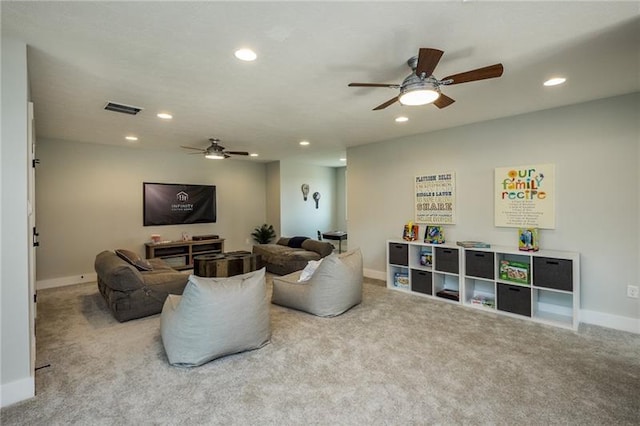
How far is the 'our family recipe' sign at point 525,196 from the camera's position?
12.1 feet

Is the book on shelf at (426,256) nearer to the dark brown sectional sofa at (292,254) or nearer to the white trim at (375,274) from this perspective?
the white trim at (375,274)

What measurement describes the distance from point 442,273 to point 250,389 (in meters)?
3.05

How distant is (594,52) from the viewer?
2324 mm

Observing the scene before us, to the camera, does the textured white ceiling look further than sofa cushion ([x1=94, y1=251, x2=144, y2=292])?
No

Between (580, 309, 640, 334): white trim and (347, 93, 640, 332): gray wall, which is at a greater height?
(347, 93, 640, 332): gray wall

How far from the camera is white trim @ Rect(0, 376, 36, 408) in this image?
81.4 inches

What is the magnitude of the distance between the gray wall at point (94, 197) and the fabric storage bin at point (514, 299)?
5732 mm

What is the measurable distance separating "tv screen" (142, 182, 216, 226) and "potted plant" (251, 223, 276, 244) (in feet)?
3.80

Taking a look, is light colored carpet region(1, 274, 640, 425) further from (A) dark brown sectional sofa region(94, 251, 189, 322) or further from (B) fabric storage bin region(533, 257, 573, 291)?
(B) fabric storage bin region(533, 257, 573, 291)

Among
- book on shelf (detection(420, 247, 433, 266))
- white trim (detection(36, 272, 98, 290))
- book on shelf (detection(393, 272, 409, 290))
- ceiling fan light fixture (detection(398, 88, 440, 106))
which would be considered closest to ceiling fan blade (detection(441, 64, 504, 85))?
ceiling fan light fixture (detection(398, 88, 440, 106))

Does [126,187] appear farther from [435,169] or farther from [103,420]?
[435,169]

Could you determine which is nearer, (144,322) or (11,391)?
(11,391)

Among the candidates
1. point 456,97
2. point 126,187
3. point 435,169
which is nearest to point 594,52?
point 456,97

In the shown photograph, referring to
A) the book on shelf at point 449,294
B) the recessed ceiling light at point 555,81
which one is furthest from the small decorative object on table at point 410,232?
the recessed ceiling light at point 555,81
